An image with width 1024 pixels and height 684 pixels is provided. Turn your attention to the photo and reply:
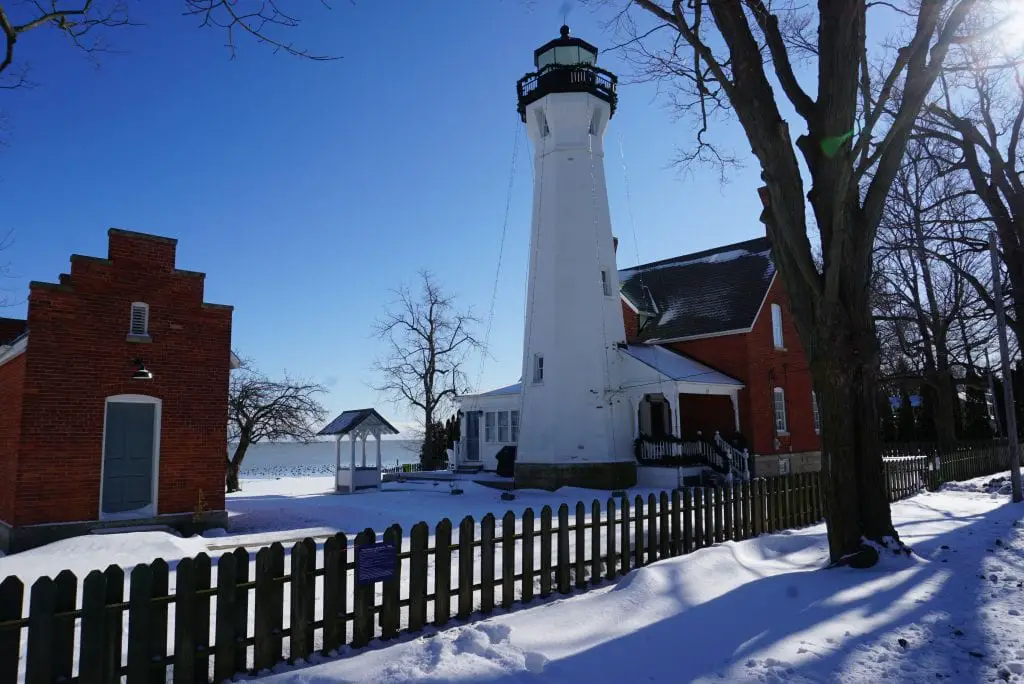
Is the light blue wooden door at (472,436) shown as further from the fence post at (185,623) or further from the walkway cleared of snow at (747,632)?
the fence post at (185,623)

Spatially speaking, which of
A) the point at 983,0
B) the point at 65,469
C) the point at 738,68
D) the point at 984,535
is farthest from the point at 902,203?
the point at 65,469

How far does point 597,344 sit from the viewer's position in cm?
2233

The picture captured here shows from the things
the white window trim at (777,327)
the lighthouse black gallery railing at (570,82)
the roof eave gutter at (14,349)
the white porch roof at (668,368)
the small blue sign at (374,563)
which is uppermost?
the lighthouse black gallery railing at (570,82)

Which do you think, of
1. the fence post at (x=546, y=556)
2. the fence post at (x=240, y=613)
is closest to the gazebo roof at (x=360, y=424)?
the fence post at (x=546, y=556)

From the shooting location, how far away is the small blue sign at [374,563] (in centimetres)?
586

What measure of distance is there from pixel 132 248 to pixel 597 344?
45.8 ft

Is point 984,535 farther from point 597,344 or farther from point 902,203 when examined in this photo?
point 902,203

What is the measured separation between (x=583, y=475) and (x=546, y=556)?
13.9 m

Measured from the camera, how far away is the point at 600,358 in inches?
878

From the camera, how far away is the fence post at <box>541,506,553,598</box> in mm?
7516

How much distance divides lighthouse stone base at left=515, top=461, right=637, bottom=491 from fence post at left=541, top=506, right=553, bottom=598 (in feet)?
45.2

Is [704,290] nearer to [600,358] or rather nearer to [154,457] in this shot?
[600,358]

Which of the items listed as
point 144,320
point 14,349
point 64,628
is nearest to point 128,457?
point 144,320

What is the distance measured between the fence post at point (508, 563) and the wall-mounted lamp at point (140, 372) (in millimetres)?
8812
